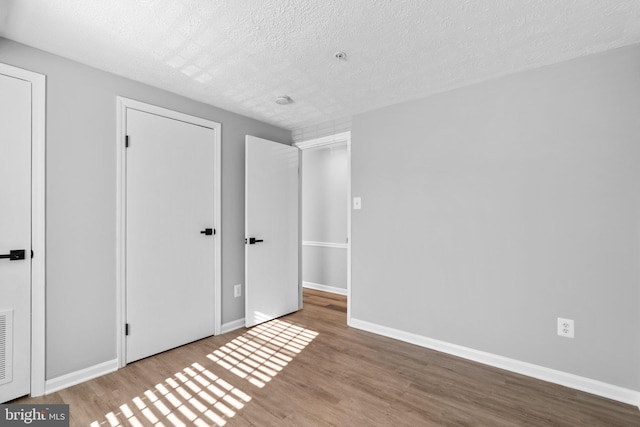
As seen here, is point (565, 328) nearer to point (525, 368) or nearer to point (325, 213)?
point (525, 368)

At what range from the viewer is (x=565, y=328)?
2256 mm

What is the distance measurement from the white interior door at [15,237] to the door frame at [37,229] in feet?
0.08

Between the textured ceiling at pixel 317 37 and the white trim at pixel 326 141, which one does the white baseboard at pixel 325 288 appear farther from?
the textured ceiling at pixel 317 37

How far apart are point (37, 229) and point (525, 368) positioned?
3.68 metres

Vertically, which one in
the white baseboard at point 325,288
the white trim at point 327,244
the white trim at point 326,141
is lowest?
the white baseboard at point 325,288

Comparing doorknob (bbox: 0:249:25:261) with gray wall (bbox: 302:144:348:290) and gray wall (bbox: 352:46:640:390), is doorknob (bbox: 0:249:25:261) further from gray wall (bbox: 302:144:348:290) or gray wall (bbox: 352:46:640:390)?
gray wall (bbox: 302:144:348:290)

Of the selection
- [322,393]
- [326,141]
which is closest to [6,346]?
[322,393]

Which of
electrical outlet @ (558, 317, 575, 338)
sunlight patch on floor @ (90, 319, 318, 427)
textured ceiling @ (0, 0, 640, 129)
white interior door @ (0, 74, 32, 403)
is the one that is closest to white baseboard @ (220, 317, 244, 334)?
sunlight patch on floor @ (90, 319, 318, 427)

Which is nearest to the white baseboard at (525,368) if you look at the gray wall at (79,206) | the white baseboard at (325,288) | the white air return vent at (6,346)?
the white baseboard at (325,288)

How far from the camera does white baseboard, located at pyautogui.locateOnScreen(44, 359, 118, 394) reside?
2.12 metres

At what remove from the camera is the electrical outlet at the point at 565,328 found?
88.0 inches

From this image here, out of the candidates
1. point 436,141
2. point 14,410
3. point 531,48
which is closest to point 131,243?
point 14,410

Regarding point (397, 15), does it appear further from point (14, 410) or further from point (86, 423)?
point (14, 410)

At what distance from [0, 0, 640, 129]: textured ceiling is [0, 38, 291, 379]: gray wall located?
0.14m
